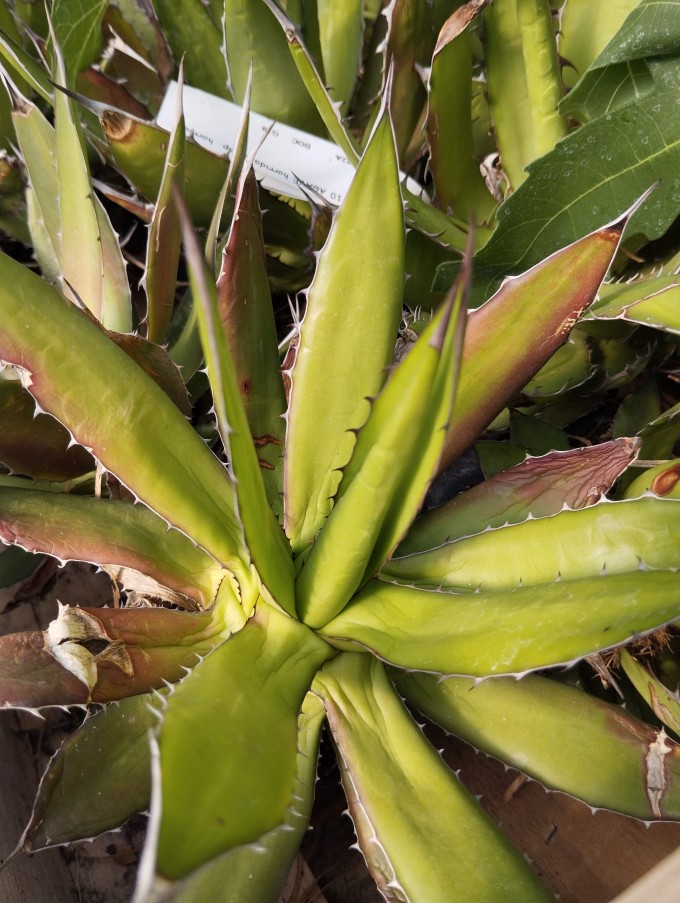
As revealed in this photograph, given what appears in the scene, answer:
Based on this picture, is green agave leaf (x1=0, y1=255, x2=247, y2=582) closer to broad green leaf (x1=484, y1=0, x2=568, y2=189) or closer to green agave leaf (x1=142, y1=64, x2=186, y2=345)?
green agave leaf (x1=142, y1=64, x2=186, y2=345)

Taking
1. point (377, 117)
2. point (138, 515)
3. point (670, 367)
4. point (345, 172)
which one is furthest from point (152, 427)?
point (670, 367)

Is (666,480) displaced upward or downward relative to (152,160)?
downward

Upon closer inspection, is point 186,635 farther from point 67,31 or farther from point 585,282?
point 67,31

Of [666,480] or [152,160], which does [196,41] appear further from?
[666,480]

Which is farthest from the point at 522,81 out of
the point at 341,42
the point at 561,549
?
the point at 561,549

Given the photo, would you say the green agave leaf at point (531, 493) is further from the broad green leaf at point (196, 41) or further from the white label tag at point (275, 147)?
the broad green leaf at point (196, 41)

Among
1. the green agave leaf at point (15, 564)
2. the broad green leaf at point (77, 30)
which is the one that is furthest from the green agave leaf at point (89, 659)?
the broad green leaf at point (77, 30)
